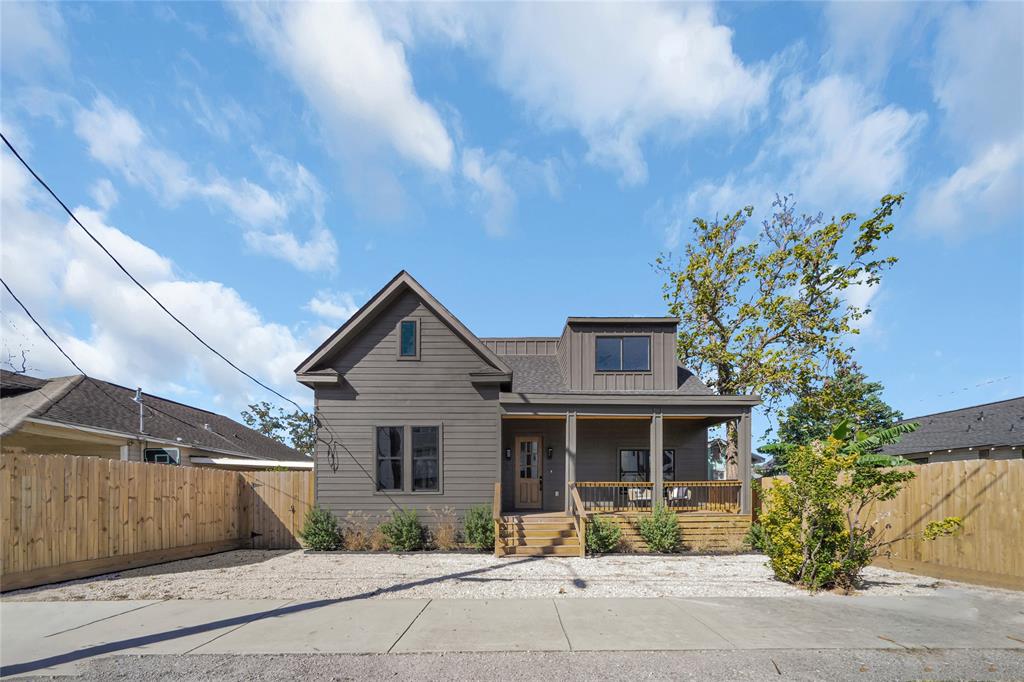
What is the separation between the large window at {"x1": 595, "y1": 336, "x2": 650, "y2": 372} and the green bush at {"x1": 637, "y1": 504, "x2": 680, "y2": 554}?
4.95 metres

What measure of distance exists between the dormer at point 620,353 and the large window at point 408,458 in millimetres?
5106

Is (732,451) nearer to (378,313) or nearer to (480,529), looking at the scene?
(480,529)

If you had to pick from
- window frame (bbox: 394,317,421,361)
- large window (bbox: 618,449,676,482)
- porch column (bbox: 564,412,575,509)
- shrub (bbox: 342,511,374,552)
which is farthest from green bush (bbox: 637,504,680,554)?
window frame (bbox: 394,317,421,361)

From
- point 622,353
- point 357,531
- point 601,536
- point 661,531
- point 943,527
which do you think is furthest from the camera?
point 622,353

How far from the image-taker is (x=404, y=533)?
1305 centimetres

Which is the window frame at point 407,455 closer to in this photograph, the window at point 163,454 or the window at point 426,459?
the window at point 426,459

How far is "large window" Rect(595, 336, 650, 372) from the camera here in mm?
17406

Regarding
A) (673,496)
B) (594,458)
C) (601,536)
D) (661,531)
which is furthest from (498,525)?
(673,496)

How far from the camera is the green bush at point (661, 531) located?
1332cm

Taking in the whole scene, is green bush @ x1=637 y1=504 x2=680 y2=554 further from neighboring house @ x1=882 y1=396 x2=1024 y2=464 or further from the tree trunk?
neighboring house @ x1=882 y1=396 x2=1024 y2=464

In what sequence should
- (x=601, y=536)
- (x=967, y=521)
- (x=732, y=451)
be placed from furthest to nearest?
(x=732, y=451)
(x=601, y=536)
(x=967, y=521)

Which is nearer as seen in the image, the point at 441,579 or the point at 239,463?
the point at 441,579

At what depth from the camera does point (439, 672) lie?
5.36 meters

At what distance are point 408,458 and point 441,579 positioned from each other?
474cm
